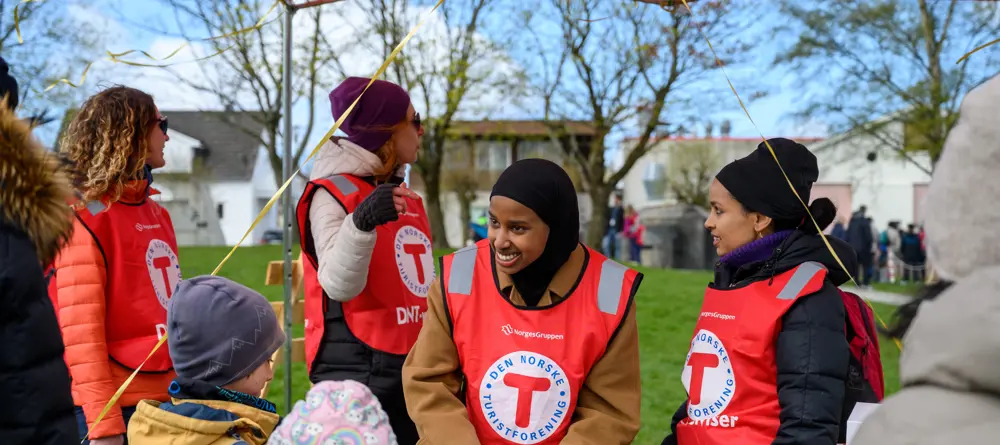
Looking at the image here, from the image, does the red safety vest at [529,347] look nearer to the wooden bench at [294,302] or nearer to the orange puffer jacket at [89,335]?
the orange puffer jacket at [89,335]

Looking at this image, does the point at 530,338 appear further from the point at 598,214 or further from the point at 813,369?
the point at 598,214

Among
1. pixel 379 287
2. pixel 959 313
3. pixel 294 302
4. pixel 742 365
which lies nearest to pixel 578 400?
pixel 742 365

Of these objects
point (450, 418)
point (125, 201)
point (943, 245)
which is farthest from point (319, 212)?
point (943, 245)

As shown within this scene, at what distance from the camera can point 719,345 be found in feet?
7.83

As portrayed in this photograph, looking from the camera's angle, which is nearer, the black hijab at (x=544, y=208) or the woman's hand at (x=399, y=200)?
the black hijab at (x=544, y=208)

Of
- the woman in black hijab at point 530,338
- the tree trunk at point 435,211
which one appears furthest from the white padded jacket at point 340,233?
the tree trunk at point 435,211

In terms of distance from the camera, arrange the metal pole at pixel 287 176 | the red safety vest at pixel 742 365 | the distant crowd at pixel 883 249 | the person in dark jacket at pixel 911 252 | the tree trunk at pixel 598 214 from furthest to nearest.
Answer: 1. the tree trunk at pixel 598 214
2. the person in dark jacket at pixel 911 252
3. the distant crowd at pixel 883 249
4. the metal pole at pixel 287 176
5. the red safety vest at pixel 742 365

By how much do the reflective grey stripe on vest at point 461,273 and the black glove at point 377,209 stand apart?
0.23 m

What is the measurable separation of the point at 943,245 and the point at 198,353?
5.65ft

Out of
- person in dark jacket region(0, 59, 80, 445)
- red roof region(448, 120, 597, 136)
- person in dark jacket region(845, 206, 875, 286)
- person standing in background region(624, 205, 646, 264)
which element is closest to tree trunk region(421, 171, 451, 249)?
red roof region(448, 120, 597, 136)

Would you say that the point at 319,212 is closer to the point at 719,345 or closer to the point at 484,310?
the point at 484,310

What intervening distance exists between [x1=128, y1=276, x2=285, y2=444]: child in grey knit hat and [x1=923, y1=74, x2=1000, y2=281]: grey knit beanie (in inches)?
63.0

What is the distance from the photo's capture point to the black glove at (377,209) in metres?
2.45

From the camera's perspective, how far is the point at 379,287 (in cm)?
279
